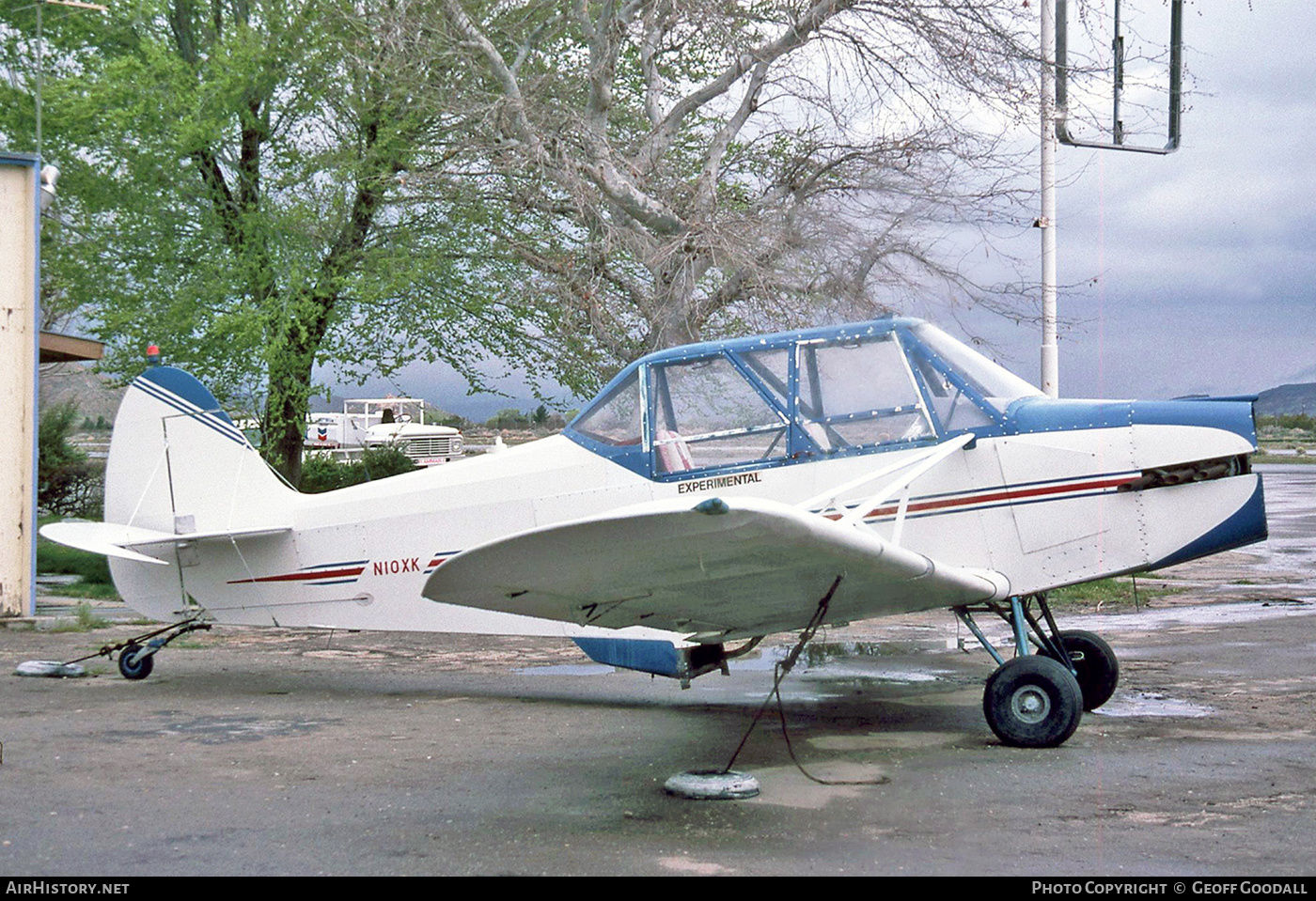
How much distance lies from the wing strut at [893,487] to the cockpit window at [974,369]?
0.55ft

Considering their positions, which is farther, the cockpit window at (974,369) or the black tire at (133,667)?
the black tire at (133,667)

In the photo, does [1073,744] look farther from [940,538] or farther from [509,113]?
[509,113]

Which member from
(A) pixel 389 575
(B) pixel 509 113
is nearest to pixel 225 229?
(B) pixel 509 113

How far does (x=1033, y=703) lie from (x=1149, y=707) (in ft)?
5.60

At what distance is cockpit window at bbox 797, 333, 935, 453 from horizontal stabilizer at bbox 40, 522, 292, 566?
375cm

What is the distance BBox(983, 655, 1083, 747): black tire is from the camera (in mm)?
6270

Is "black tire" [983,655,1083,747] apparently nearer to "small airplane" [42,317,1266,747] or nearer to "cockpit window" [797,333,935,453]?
"small airplane" [42,317,1266,747]

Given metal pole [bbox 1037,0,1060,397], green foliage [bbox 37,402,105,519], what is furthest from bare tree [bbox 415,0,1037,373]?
green foliage [bbox 37,402,105,519]

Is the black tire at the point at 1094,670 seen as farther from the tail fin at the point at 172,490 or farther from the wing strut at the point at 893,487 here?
the tail fin at the point at 172,490

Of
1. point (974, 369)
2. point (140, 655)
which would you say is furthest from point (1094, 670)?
point (140, 655)

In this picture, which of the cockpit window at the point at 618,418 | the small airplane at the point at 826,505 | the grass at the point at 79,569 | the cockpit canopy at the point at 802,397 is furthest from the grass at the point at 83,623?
the cockpit canopy at the point at 802,397

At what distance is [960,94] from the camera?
48.2 feet

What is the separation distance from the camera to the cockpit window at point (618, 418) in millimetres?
7316
